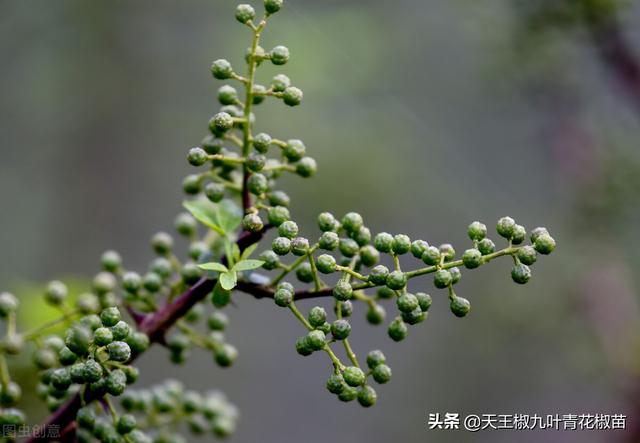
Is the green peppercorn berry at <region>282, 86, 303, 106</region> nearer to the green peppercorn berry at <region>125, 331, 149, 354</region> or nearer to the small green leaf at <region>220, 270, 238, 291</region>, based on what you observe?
the small green leaf at <region>220, 270, 238, 291</region>

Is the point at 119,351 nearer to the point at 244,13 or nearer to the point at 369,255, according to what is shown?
the point at 369,255

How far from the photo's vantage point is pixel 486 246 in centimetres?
165

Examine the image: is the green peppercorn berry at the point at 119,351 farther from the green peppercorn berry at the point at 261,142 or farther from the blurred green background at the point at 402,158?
the blurred green background at the point at 402,158

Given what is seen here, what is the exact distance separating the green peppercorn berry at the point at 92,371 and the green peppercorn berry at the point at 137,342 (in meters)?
0.12

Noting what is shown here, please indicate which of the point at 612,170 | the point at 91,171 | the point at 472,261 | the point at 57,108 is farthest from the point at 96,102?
the point at 472,261

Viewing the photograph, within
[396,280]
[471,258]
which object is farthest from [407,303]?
[471,258]

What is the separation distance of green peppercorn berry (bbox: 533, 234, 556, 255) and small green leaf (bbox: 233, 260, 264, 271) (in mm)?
570

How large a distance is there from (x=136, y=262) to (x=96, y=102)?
243cm

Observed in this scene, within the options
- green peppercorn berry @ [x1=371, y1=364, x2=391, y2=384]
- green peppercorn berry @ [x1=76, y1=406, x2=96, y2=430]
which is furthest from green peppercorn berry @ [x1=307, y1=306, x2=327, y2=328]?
green peppercorn berry @ [x1=76, y1=406, x2=96, y2=430]

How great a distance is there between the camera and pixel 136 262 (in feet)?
25.5

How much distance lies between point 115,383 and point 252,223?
42cm

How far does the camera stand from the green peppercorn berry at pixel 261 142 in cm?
167

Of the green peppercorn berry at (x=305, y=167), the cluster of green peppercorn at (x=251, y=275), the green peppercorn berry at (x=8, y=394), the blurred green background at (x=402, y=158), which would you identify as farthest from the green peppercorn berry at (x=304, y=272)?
Answer: the blurred green background at (x=402, y=158)

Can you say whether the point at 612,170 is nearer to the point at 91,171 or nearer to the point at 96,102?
the point at 96,102
